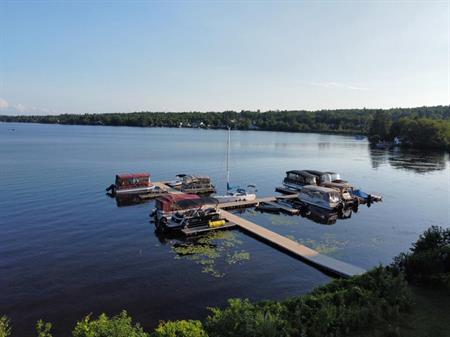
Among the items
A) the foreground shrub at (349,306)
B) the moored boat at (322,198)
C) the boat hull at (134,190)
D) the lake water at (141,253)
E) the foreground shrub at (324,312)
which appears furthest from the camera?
the boat hull at (134,190)

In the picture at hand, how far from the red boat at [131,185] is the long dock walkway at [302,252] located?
17071mm

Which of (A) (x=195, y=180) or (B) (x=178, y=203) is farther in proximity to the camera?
(A) (x=195, y=180)

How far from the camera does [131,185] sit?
148 ft

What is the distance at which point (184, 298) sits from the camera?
61.5ft

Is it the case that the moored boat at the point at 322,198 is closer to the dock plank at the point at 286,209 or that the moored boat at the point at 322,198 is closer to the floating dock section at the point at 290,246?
the dock plank at the point at 286,209

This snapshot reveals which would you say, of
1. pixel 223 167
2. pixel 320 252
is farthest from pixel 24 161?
pixel 320 252

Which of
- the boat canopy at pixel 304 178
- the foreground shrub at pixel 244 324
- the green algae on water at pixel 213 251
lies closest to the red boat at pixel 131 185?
the green algae on water at pixel 213 251

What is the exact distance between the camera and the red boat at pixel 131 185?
44.6m

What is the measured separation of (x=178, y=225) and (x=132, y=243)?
4.09m

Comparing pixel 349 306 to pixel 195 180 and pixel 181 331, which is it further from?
pixel 195 180

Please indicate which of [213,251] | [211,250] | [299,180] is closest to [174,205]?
[211,250]

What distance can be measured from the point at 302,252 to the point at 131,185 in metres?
27.1

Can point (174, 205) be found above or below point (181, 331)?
below

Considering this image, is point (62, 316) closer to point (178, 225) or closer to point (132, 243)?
point (132, 243)
